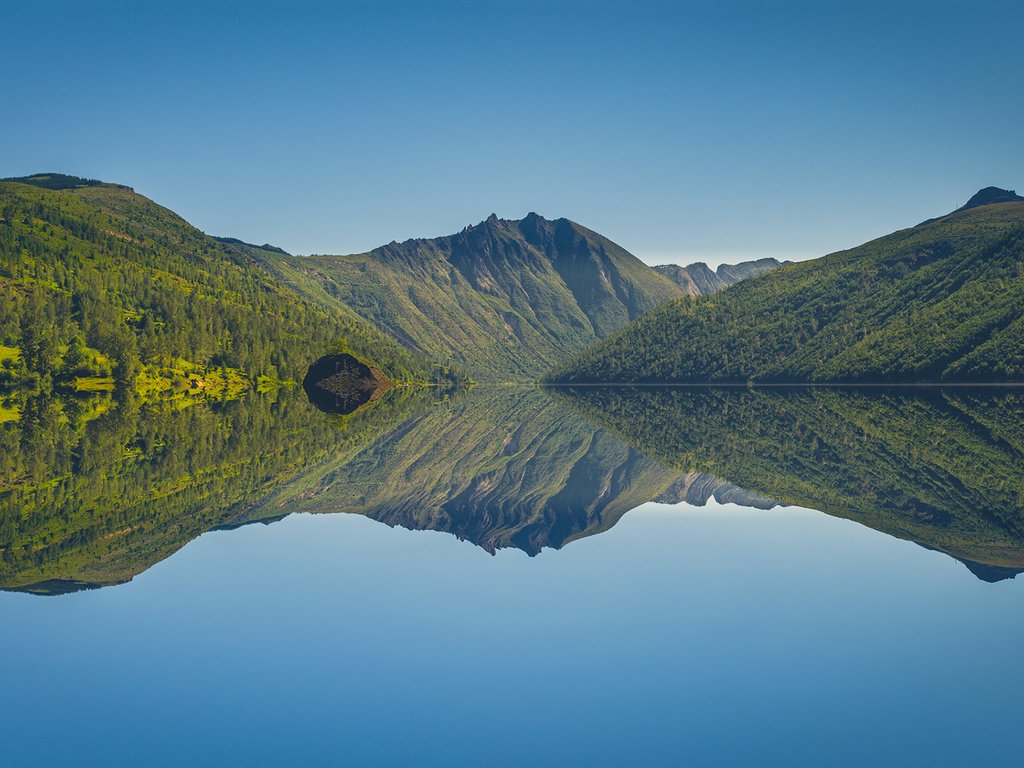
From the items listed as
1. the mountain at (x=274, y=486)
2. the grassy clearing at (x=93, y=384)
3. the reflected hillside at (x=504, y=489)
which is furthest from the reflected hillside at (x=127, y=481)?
the grassy clearing at (x=93, y=384)

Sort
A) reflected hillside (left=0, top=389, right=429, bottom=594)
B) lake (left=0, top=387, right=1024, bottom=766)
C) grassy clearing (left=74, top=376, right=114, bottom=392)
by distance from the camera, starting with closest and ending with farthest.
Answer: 1. lake (left=0, top=387, right=1024, bottom=766)
2. reflected hillside (left=0, top=389, right=429, bottom=594)
3. grassy clearing (left=74, top=376, right=114, bottom=392)

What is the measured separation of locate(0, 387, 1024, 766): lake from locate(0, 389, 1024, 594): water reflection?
0.28 m


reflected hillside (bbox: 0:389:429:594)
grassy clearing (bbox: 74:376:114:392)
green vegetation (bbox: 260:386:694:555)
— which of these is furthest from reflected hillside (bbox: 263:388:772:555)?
grassy clearing (bbox: 74:376:114:392)

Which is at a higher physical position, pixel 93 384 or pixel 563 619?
pixel 93 384

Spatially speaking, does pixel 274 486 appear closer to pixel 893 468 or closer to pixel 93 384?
pixel 893 468

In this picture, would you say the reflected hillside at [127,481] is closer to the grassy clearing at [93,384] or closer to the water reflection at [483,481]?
the water reflection at [483,481]

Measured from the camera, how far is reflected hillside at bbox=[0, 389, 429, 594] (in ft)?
86.9

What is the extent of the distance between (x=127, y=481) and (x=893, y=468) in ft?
143

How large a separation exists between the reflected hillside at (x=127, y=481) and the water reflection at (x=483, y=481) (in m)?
0.15

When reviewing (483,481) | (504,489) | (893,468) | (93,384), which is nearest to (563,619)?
(504,489)

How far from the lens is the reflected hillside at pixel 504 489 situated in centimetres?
3084

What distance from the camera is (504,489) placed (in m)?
40.8

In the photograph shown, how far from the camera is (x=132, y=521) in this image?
109 ft

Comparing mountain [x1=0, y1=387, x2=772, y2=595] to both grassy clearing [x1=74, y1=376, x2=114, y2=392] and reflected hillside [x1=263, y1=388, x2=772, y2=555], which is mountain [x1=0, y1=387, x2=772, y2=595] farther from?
grassy clearing [x1=74, y1=376, x2=114, y2=392]
